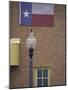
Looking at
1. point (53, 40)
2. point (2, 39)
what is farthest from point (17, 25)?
point (53, 40)

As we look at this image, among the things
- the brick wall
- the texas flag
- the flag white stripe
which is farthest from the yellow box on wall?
the flag white stripe

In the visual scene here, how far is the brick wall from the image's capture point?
2273mm

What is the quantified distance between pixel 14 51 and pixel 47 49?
0.31 m

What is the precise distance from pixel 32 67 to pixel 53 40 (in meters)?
0.32

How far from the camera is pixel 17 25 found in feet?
7.49

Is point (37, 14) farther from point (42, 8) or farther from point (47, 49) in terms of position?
point (47, 49)

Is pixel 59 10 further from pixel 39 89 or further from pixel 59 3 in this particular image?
pixel 39 89

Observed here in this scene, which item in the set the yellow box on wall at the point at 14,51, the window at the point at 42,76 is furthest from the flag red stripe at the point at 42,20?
the window at the point at 42,76

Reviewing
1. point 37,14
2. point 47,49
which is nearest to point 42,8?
point 37,14

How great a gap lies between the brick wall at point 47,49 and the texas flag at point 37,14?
4 cm

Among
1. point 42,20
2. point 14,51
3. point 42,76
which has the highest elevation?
point 42,20

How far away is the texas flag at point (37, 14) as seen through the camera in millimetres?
2312

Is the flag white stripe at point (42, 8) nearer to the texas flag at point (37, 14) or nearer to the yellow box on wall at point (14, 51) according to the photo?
the texas flag at point (37, 14)

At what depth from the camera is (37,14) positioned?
7.67 ft
